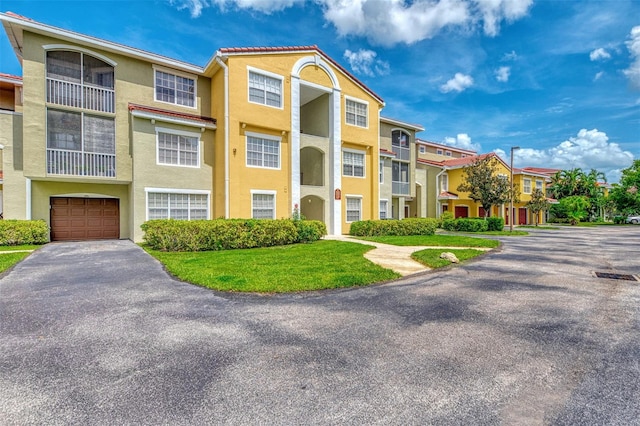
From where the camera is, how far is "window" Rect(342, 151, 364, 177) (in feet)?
72.7

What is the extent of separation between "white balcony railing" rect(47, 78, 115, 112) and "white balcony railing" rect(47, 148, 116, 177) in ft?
→ 7.72

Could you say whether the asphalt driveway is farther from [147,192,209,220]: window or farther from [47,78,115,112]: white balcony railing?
[47,78,115,112]: white balcony railing

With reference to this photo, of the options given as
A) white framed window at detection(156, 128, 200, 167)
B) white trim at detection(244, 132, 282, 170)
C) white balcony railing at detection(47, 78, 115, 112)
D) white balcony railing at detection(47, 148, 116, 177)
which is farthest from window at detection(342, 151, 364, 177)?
white balcony railing at detection(47, 78, 115, 112)

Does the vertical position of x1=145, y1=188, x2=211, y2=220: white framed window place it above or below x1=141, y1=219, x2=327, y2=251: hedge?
above

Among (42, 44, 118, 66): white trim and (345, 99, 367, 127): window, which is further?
(345, 99, 367, 127): window

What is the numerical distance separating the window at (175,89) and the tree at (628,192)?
53731 mm

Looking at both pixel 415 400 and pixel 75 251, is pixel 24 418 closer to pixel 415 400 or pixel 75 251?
pixel 415 400

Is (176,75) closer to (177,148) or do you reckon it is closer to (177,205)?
(177,148)

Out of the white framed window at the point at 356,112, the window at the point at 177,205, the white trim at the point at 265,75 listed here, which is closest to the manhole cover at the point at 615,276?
the white trim at the point at 265,75

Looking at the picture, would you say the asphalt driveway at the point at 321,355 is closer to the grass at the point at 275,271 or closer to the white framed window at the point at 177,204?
the grass at the point at 275,271

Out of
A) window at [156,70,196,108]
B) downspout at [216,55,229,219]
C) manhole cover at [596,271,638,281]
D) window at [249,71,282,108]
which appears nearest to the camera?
manhole cover at [596,271,638,281]

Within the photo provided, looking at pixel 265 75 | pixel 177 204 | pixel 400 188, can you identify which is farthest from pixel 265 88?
pixel 400 188

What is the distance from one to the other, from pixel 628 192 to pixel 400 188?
3677 centimetres

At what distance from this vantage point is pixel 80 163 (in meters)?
15.5
